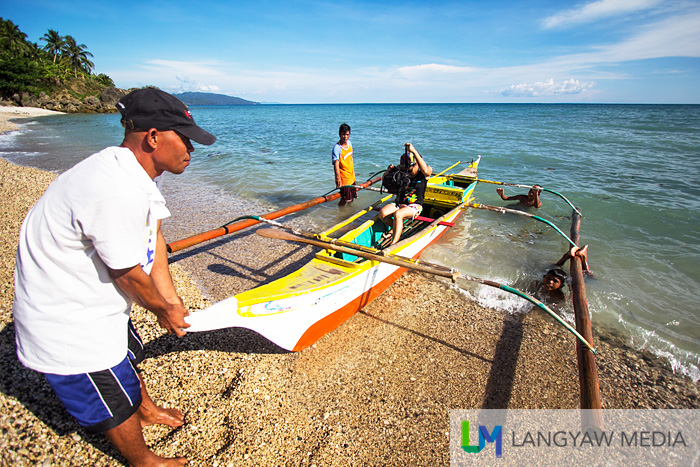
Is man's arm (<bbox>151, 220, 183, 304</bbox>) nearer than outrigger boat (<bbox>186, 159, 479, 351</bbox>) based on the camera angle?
Yes

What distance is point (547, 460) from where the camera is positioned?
311 centimetres

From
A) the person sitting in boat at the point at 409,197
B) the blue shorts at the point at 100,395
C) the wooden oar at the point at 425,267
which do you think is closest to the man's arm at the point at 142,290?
the blue shorts at the point at 100,395

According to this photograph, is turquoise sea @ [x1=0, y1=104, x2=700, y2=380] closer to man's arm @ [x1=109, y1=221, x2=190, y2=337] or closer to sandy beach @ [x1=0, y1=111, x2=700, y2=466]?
sandy beach @ [x1=0, y1=111, x2=700, y2=466]

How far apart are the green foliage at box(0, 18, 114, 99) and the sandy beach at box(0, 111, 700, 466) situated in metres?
62.6

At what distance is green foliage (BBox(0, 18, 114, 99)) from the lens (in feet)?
148

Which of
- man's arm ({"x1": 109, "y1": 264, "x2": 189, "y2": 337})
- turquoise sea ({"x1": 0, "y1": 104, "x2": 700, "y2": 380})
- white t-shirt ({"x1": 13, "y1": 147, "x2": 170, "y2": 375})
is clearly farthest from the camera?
turquoise sea ({"x1": 0, "y1": 104, "x2": 700, "y2": 380})

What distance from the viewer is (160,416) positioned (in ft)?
9.56

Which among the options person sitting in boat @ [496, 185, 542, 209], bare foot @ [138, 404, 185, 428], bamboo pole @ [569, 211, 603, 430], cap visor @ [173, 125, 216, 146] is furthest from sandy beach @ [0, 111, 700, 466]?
person sitting in boat @ [496, 185, 542, 209]

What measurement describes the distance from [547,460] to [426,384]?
1.32 meters

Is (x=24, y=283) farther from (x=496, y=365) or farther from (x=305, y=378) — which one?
(x=496, y=365)

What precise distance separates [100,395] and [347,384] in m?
2.52

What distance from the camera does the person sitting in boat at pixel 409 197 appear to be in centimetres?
592

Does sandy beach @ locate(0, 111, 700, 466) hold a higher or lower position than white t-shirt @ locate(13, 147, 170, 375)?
lower

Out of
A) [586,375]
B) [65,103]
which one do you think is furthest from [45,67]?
[586,375]
